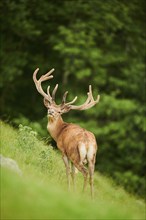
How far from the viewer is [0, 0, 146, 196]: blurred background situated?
23.8 metres

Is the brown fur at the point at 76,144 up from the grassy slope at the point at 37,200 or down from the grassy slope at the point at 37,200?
up

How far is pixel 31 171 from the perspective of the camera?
9156 mm

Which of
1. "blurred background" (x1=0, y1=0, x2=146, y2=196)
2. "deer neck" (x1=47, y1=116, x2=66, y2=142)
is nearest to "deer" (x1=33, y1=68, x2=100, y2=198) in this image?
"deer neck" (x1=47, y1=116, x2=66, y2=142)

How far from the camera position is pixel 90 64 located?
83.1ft

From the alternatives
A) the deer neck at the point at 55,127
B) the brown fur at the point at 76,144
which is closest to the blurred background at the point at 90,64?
the deer neck at the point at 55,127

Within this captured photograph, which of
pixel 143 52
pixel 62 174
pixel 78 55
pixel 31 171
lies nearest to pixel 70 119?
pixel 78 55

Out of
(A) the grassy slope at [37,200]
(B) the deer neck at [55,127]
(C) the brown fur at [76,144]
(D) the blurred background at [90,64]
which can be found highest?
(D) the blurred background at [90,64]

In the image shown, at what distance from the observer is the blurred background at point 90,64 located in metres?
23.8

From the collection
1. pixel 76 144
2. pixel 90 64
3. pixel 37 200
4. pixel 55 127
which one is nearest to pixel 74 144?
pixel 76 144

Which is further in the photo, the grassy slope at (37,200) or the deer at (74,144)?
the deer at (74,144)

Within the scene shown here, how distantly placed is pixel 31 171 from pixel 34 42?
57.9 ft

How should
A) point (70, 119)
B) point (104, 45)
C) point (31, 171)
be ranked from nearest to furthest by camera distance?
point (31, 171), point (70, 119), point (104, 45)

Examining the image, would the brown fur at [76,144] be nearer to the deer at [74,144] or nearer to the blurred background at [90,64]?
the deer at [74,144]

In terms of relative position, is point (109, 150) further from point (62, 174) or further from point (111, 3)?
point (62, 174)
